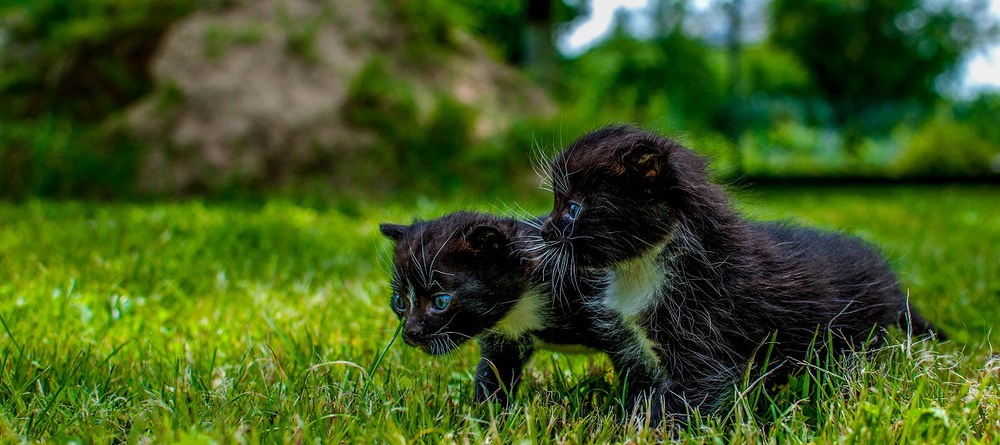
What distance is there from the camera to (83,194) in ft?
26.9

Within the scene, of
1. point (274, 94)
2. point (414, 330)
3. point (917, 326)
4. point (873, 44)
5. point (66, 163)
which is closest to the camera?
point (414, 330)

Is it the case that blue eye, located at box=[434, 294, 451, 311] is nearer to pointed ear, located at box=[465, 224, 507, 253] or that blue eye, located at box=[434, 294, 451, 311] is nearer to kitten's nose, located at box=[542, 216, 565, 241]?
pointed ear, located at box=[465, 224, 507, 253]

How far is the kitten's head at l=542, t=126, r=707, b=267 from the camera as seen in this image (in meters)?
2.56

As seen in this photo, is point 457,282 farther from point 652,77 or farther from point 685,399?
point 652,77

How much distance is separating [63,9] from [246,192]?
3840 mm

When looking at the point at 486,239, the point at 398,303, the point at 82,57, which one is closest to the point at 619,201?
the point at 486,239

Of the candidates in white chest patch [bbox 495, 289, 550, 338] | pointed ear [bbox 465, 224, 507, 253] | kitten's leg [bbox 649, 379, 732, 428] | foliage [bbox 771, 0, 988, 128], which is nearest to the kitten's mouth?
white chest patch [bbox 495, 289, 550, 338]

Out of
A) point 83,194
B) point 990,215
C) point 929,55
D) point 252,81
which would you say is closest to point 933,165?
point 929,55

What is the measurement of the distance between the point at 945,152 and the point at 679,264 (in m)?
16.4

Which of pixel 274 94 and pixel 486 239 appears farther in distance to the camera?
pixel 274 94

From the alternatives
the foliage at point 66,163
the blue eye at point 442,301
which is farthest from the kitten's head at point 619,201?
the foliage at point 66,163

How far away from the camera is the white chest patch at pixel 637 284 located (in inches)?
104

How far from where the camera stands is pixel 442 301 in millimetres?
2867

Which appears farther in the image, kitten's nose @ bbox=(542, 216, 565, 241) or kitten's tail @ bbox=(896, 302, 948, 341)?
kitten's tail @ bbox=(896, 302, 948, 341)
